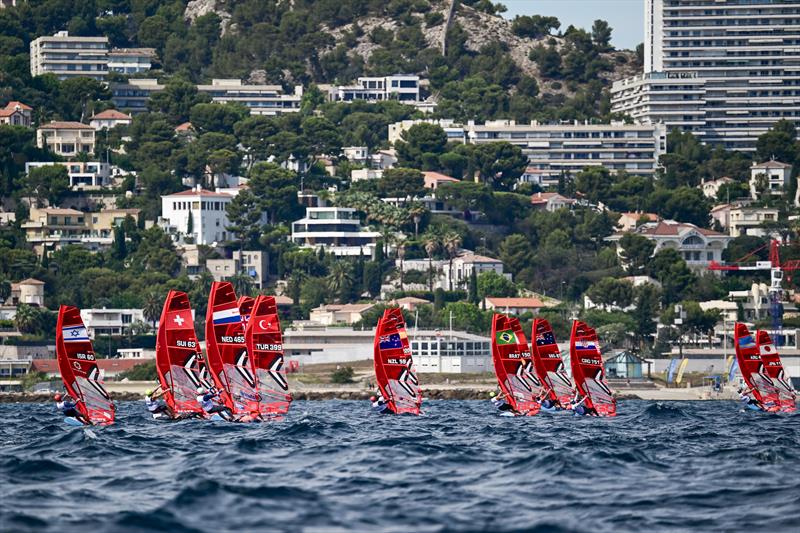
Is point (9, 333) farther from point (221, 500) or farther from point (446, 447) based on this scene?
point (221, 500)

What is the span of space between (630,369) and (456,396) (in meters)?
18.2

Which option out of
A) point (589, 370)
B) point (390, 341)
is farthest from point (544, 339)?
point (390, 341)

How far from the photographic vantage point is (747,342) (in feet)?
283

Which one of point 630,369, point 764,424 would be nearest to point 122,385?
point 630,369

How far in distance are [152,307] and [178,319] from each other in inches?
4415

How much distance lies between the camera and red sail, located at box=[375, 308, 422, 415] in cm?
7594

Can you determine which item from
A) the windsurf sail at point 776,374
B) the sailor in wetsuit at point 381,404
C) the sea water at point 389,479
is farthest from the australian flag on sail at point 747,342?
the sea water at point 389,479

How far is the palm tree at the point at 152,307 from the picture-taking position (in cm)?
17350

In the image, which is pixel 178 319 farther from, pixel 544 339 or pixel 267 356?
pixel 544 339

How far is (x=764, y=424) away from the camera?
7344 centimetres

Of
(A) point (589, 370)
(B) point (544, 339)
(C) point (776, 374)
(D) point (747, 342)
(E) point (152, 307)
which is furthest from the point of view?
(E) point (152, 307)

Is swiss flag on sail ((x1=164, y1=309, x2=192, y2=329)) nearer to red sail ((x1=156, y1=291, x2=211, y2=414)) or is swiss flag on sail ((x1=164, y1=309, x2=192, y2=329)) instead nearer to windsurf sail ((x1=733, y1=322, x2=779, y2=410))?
red sail ((x1=156, y1=291, x2=211, y2=414))

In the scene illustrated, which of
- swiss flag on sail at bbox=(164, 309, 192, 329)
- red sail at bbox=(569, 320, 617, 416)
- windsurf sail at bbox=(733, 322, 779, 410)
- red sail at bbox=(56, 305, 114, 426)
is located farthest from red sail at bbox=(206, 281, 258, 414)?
windsurf sail at bbox=(733, 322, 779, 410)

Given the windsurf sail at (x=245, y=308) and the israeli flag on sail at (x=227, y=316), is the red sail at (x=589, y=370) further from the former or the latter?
the israeli flag on sail at (x=227, y=316)
